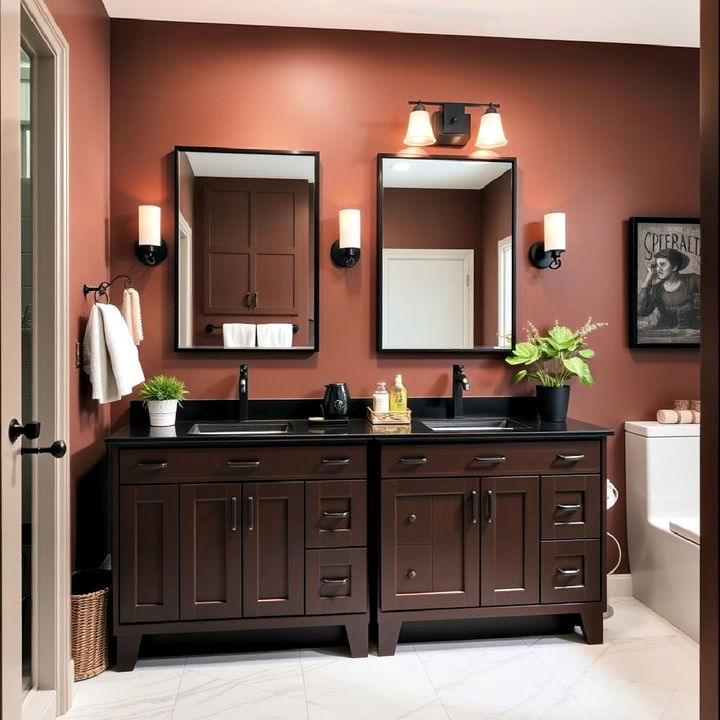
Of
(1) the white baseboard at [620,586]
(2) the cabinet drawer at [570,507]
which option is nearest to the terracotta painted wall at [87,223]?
(2) the cabinet drawer at [570,507]

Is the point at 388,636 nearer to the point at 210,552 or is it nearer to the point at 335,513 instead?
the point at 335,513

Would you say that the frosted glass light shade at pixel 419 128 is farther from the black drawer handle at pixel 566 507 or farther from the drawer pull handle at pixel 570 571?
the drawer pull handle at pixel 570 571

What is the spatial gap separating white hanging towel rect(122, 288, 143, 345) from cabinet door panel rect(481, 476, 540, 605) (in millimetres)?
1523

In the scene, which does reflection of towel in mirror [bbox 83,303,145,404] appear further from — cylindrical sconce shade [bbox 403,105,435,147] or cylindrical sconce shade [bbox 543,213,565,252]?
cylindrical sconce shade [bbox 543,213,565,252]

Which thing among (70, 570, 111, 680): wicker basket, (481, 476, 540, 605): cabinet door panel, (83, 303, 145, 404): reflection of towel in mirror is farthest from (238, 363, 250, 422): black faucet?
(481, 476, 540, 605): cabinet door panel

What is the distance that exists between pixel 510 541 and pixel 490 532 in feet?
0.29

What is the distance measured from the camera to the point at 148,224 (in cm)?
271

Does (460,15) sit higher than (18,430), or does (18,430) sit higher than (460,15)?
(460,15)

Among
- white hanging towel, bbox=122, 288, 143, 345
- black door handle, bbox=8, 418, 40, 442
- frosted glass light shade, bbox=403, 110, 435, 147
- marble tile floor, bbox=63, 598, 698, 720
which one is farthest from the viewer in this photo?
frosted glass light shade, bbox=403, 110, 435, 147

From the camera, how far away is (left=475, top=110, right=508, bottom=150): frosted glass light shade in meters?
2.88

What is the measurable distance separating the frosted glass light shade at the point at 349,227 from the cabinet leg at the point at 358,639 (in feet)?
5.10

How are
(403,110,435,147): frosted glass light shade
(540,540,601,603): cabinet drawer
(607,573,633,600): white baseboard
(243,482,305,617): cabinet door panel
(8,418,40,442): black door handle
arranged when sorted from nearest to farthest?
1. (8,418,40,442): black door handle
2. (243,482,305,617): cabinet door panel
3. (540,540,601,603): cabinet drawer
4. (403,110,435,147): frosted glass light shade
5. (607,573,633,600): white baseboard

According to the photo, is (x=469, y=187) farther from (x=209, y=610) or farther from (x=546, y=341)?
(x=209, y=610)

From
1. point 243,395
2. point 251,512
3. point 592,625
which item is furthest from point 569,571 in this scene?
point 243,395
